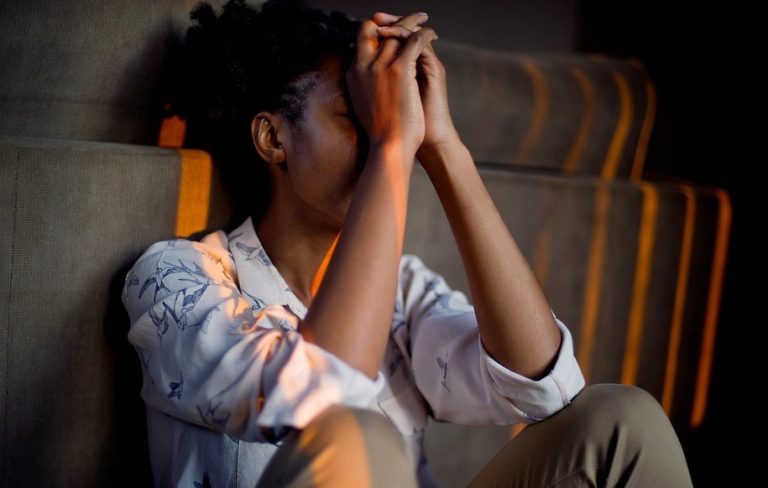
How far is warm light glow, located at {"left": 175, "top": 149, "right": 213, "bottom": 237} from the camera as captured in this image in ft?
2.83

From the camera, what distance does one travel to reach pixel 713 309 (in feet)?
5.15

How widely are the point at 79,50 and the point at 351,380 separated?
1.58 feet

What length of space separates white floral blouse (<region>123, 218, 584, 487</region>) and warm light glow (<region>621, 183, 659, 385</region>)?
542 mm

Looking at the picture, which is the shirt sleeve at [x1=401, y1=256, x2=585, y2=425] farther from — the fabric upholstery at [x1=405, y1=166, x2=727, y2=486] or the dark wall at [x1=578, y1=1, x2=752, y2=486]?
the dark wall at [x1=578, y1=1, x2=752, y2=486]

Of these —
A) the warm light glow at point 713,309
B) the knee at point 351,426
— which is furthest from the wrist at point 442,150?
the warm light glow at point 713,309

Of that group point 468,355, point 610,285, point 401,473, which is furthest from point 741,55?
point 401,473

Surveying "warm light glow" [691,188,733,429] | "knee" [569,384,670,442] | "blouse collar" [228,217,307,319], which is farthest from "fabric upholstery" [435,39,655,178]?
"knee" [569,384,670,442]

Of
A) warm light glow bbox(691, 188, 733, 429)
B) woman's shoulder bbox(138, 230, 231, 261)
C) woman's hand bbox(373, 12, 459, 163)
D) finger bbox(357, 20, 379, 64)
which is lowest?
warm light glow bbox(691, 188, 733, 429)

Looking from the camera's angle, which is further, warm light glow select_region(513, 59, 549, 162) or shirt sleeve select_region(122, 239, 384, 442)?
warm light glow select_region(513, 59, 549, 162)

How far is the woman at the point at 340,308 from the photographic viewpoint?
0.63 meters

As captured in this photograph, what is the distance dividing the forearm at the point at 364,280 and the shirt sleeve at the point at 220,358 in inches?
0.7

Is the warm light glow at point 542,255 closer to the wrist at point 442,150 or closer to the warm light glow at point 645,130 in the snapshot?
the warm light glow at point 645,130

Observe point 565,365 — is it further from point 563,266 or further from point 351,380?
point 563,266

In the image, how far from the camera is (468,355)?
0.87m
